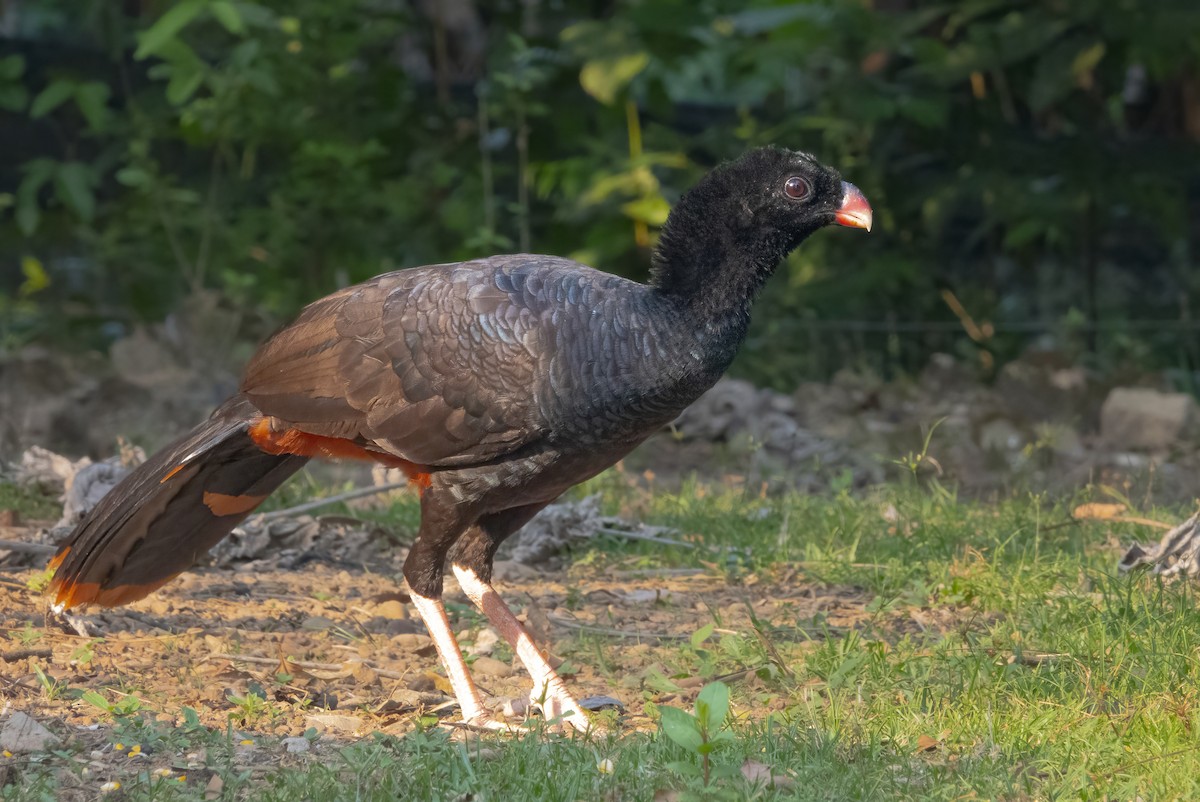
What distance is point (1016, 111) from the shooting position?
9.61m

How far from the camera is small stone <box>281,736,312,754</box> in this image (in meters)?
3.71

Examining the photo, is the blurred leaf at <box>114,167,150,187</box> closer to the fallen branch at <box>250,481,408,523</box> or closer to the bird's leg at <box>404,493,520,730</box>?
the fallen branch at <box>250,481,408,523</box>

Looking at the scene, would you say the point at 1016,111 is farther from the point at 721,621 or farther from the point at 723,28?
the point at 721,621

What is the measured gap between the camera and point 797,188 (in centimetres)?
438

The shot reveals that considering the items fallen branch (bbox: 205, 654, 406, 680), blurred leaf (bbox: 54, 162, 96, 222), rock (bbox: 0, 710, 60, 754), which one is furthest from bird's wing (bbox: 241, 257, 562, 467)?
blurred leaf (bbox: 54, 162, 96, 222)

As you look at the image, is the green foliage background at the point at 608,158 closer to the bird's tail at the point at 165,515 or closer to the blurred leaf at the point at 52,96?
the blurred leaf at the point at 52,96

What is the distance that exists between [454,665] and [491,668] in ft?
1.44

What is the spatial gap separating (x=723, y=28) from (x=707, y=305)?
5.35 meters

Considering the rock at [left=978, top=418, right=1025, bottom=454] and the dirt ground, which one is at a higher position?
the dirt ground

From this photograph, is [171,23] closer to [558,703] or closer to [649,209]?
[649,209]

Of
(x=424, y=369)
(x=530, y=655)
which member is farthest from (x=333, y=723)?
(x=424, y=369)

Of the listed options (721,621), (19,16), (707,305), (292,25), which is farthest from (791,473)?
(19,16)

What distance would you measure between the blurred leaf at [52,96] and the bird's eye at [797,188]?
5.82 metres

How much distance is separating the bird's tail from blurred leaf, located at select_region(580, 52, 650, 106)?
4.22 m
